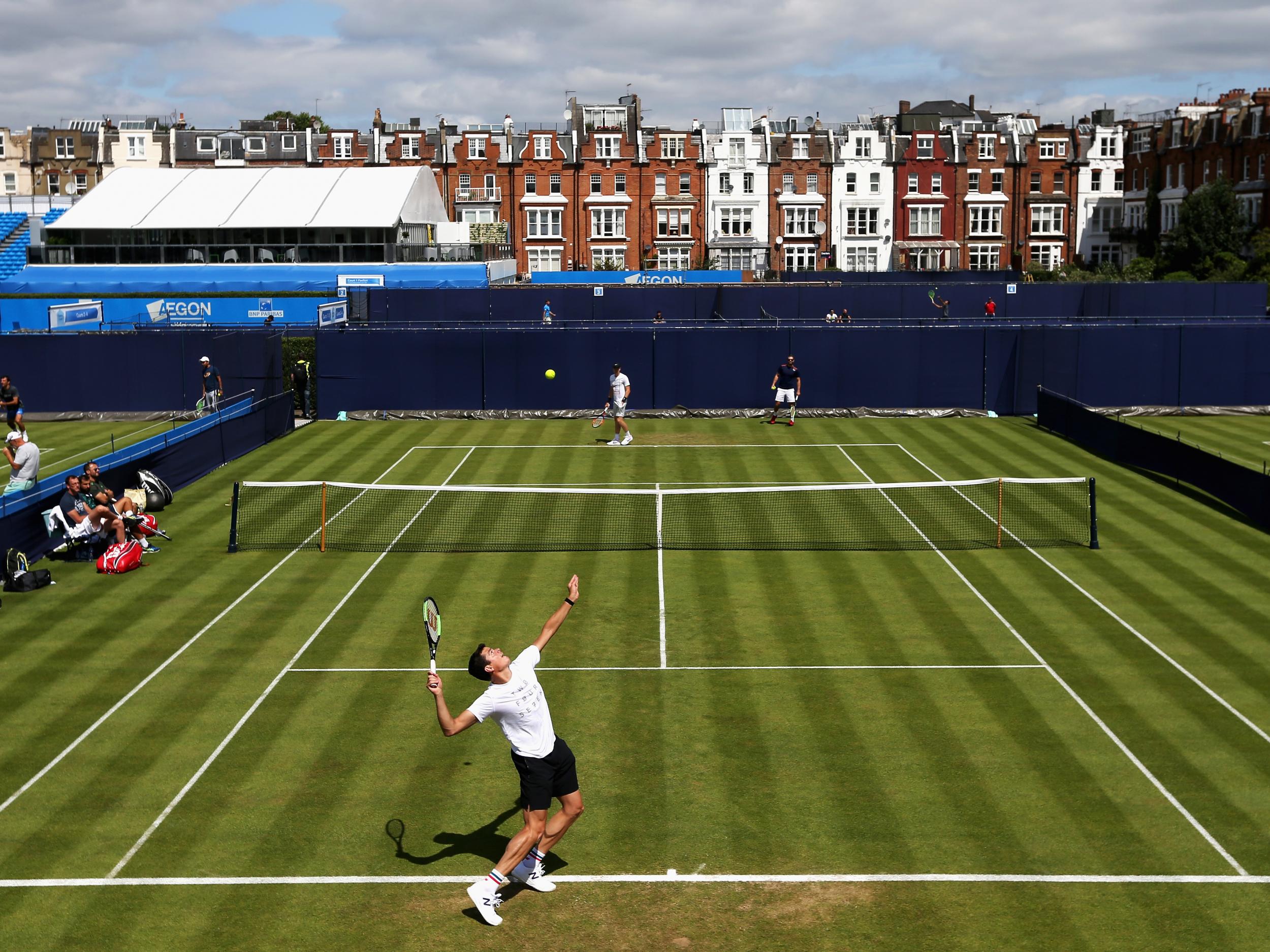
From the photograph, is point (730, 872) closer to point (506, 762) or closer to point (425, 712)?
point (506, 762)

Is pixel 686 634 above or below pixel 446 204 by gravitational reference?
below

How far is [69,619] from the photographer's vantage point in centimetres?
1967

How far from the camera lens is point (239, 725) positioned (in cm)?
1529

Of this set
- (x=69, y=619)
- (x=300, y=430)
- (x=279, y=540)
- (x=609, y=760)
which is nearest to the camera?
(x=609, y=760)

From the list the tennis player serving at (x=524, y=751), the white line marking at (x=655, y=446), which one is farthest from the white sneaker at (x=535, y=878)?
the white line marking at (x=655, y=446)

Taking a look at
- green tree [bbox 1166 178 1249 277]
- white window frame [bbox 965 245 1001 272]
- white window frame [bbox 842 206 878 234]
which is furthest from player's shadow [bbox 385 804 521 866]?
white window frame [bbox 965 245 1001 272]

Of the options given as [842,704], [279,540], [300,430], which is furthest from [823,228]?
[842,704]

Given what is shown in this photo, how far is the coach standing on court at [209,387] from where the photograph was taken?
126 feet

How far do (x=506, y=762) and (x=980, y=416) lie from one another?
102 ft

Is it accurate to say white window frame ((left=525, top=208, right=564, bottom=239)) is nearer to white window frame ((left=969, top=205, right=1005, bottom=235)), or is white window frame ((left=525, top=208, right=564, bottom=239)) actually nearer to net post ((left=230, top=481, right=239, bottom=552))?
white window frame ((left=969, top=205, right=1005, bottom=235))

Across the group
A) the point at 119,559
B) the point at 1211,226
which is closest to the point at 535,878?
the point at 119,559

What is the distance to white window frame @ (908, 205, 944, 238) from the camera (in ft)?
349

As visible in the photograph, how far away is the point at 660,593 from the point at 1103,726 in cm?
784

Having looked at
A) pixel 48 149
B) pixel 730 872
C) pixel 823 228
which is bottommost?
pixel 730 872
